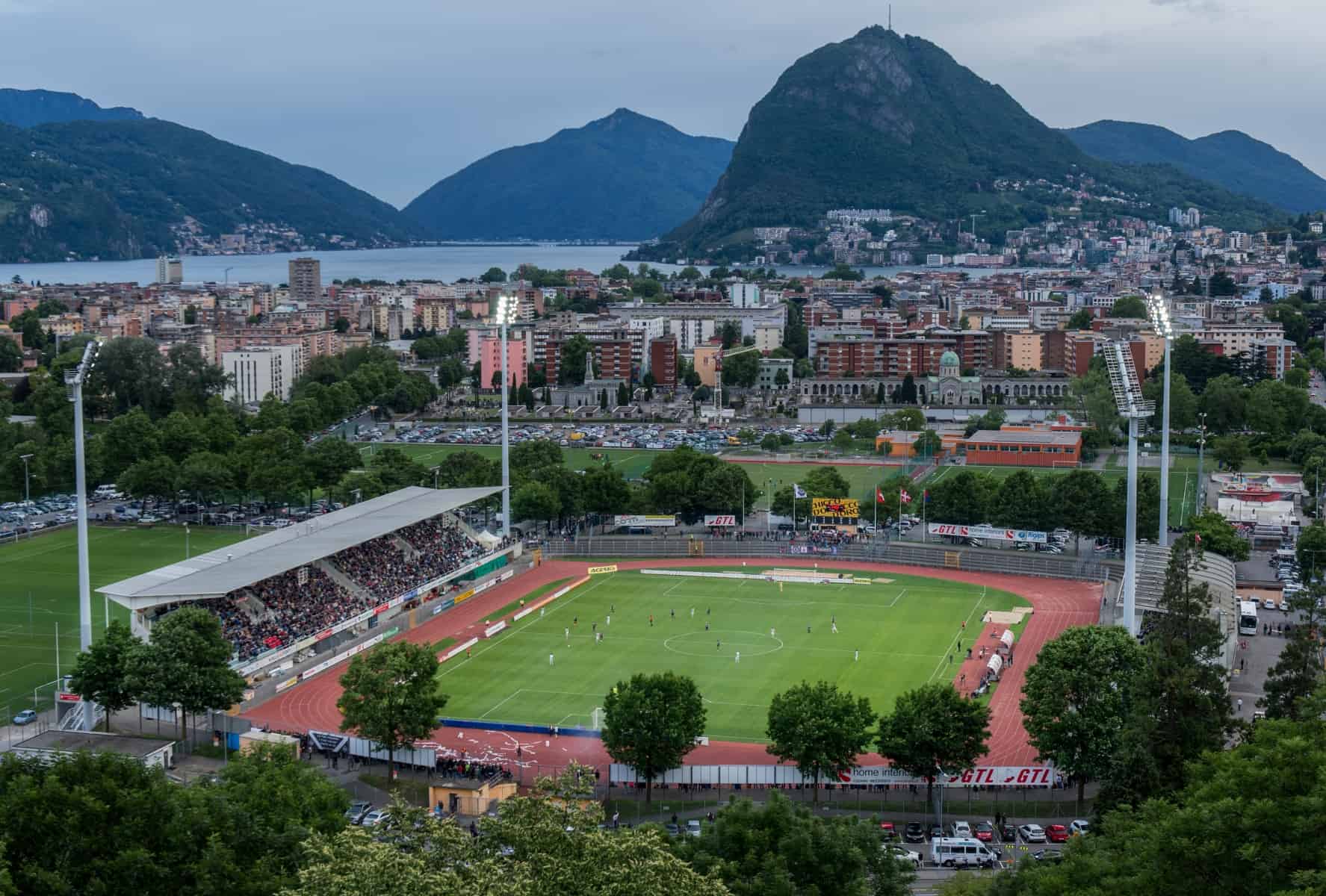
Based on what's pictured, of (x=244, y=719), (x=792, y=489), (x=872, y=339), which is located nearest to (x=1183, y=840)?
(x=244, y=719)

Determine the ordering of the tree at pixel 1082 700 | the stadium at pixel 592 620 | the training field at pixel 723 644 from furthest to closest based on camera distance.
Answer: the training field at pixel 723 644 < the stadium at pixel 592 620 < the tree at pixel 1082 700

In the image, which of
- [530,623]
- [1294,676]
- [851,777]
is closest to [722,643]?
[530,623]

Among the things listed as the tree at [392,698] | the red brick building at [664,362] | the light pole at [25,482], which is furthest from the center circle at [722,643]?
the red brick building at [664,362]

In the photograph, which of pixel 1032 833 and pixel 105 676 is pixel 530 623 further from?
pixel 1032 833

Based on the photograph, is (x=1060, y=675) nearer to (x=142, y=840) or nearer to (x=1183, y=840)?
(x=1183, y=840)

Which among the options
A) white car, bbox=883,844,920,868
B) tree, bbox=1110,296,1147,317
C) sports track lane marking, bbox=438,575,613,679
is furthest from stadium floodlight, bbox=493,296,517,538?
tree, bbox=1110,296,1147,317

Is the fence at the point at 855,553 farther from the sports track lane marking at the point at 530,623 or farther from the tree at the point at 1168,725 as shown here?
the tree at the point at 1168,725

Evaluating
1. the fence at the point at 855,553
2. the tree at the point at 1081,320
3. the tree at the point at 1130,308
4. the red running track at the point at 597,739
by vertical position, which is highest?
the tree at the point at 1130,308
